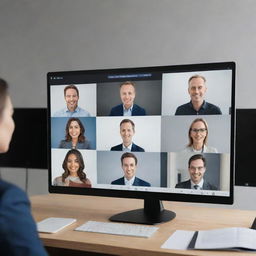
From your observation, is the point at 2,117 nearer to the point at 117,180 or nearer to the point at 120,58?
the point at 117,180

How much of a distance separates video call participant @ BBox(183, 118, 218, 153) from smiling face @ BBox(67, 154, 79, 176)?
441 mm

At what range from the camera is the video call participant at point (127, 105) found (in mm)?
1386

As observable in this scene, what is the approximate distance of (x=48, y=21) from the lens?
10.6 feet

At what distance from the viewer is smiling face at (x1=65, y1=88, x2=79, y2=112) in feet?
4.83

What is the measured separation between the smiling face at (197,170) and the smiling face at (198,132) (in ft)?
0.22

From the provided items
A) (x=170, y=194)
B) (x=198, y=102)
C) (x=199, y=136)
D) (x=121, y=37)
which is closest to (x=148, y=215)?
(x=170, y=194)

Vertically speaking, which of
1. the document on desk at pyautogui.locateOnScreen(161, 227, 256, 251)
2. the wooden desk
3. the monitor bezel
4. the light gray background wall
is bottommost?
the wooden desk

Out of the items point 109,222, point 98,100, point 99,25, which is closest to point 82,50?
point 99,25

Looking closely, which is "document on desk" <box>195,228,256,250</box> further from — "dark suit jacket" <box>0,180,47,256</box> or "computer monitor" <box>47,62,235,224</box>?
"dark suit jacket" <box>0,180,47,256</box>

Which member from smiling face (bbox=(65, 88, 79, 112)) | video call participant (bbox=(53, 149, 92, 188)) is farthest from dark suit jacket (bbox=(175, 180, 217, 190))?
smiling face (bbox=(65, 88, 79, 112))

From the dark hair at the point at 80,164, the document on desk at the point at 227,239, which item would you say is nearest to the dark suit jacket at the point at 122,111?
the dark hair at the point at 80,164

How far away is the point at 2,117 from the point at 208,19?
2252 mm

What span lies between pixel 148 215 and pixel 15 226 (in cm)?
78

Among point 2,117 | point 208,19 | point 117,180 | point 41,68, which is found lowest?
point 117,180
